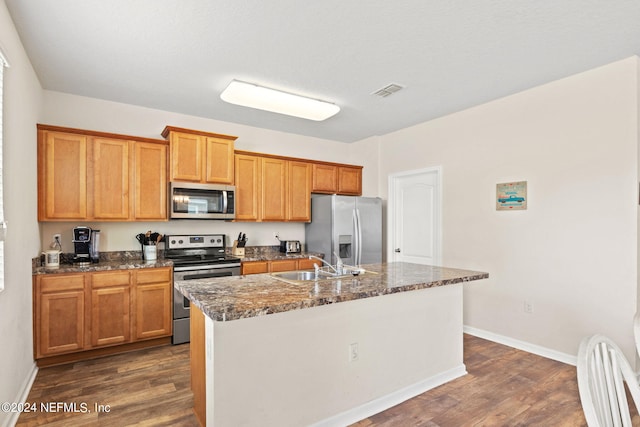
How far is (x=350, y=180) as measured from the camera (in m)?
5.36

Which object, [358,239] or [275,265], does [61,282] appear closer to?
[275,265]

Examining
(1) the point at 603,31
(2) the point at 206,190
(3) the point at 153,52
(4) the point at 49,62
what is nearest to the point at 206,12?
(3) the point at 153,52

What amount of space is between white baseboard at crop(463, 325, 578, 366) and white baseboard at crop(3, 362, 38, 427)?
413 cm

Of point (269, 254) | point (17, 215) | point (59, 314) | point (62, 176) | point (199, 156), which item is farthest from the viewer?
point (269, 254)

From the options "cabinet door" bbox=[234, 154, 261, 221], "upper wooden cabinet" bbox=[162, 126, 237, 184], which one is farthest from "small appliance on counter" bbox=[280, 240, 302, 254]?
"upper wooden cabinet" bbox=[162, 126, 237, 184]

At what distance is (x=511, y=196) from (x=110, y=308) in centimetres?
421

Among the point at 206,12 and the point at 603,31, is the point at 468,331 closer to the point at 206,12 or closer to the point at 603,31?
the point at 603,31

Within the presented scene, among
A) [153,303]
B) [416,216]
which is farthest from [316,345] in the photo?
[416,216]

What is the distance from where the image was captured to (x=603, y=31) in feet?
7.84

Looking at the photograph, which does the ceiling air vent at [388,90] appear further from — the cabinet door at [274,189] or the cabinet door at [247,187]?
the cabinet door at [247,187]

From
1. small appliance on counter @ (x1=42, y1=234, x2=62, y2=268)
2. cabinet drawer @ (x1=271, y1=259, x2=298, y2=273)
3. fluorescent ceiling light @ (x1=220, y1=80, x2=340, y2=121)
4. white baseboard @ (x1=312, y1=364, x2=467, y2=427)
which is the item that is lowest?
white baseboard @ (x1=312, y1=364, x2=467, y2=427)

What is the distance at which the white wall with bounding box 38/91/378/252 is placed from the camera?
11.9 ft

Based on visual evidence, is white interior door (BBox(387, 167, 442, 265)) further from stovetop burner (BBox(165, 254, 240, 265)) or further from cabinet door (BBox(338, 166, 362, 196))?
stovetop burner (BBox(165, 254, 240, 265))

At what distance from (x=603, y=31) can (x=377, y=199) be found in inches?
120
